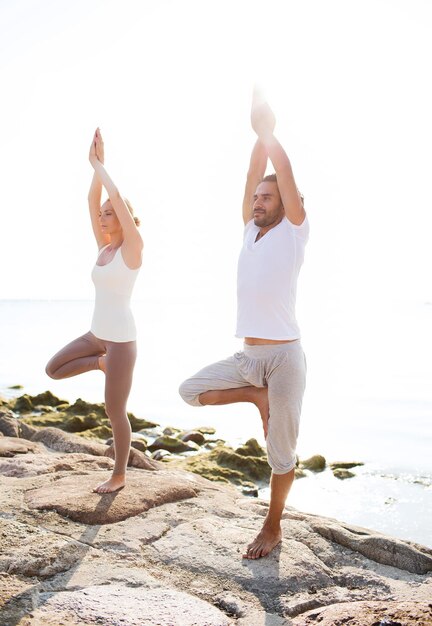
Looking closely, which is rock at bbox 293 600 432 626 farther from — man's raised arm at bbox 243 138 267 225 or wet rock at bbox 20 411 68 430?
wet rock at bbox 20 411 68 430

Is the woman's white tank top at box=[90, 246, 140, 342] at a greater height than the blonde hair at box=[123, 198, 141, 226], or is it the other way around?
the blonde hair at box=[123, 198, 141, 226]

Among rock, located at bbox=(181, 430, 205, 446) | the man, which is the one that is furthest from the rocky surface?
rock, located at bbox=(181, 430, 205, 446)

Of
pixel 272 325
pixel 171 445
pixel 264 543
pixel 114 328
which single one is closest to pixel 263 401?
pixel 272 325

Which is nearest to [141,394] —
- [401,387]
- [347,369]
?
[401,387]

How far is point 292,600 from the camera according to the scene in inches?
147

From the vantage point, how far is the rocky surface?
3.33 m

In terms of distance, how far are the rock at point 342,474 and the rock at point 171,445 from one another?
2626mm

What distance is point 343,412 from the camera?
60.7 feet

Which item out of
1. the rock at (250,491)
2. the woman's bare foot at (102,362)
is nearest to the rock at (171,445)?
the rock at (250,491)

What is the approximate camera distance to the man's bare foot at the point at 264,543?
4.18 metres

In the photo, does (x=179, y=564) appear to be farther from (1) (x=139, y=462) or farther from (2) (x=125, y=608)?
(1) (x=139, y=462)

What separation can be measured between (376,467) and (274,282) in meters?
8.83

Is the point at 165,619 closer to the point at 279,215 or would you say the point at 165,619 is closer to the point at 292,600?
the point at 292,600

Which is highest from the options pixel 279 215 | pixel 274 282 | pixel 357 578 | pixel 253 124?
pixel 253 124
